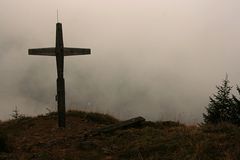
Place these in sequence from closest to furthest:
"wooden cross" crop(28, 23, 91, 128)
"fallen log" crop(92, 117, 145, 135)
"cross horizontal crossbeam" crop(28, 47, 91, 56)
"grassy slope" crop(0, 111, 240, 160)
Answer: "grassy slope" crop(0, 111, 240, 160)
"fallen log" crop(92, 117, 145, 135)
"wooden cross" crop(28, 23, 91, 128)
"cross horizontal crossbeam" crop(28, 47, 91, 56)

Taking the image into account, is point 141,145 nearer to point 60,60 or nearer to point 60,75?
point 60,75

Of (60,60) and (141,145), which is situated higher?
(60,60)

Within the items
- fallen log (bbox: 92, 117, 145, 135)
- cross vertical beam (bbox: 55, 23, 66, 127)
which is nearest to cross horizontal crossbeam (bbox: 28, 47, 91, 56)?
cross vertical beam (bbox: 55, 23, 66, 127)

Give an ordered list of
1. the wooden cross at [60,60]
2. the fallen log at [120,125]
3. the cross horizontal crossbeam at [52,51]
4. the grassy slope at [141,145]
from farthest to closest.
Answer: the cross horizontal crossbeam at [52,51]
the wooden cross at [60,60]
the fallen log at [120,125]
the grassy slope at [141,145]

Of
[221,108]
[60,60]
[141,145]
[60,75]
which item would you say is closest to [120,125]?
[141,145]

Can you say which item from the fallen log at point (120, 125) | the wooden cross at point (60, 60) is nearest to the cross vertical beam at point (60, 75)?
the wooden cross at point (60, 60)

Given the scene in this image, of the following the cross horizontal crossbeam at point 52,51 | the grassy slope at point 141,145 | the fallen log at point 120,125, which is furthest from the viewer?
the cross horizontal crossbeam at point 52,51

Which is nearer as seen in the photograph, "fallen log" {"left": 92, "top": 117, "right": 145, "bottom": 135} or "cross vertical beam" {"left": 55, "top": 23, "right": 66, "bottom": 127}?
"fallen log" {"left": 92, "top": 117, "right": 145, "bottom": 135}

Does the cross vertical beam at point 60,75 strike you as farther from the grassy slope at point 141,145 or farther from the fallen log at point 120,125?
the fallen log at point 120,125

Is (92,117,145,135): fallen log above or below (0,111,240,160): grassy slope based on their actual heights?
above

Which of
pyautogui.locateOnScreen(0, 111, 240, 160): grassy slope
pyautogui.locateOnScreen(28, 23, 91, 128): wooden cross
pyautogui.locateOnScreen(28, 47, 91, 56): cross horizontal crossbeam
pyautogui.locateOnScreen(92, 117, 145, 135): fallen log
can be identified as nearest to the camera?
pyautogui.locateOnScreen(0, 111, 240, 160): grassy slope

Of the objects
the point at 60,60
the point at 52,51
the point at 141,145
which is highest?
the point at 52,51

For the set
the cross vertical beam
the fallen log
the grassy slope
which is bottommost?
the grassy slope

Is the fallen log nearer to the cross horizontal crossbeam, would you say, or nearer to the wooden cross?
the wooden cross
